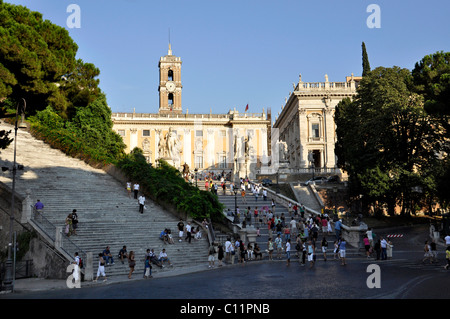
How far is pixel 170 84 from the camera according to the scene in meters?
92.1

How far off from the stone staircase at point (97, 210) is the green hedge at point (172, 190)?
939 millimetres

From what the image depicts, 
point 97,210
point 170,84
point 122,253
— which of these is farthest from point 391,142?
point 170,84

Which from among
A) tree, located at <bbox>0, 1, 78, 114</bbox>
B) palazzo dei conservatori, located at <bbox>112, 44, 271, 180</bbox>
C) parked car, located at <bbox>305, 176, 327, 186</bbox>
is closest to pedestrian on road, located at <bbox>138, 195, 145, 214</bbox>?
tree, located at <bbox>0, 1, 78, 114</bbox>

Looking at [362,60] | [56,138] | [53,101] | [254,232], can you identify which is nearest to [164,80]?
[362,60]

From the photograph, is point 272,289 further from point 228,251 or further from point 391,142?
point 391,142

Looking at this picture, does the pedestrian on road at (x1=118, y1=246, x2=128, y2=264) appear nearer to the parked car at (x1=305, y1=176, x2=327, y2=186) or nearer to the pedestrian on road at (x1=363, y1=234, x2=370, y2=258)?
the pedestrian on road at (x1=363, y1=234, x2=370, y2=258)

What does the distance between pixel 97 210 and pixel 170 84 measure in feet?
231

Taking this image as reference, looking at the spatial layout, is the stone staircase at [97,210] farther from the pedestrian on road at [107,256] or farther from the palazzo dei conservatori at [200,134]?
the palazzo dei conservatori at [200,134]

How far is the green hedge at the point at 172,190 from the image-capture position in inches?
1013

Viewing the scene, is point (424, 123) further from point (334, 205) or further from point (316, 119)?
point (316, 119)

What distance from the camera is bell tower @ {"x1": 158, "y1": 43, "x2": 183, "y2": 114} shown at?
302 ft

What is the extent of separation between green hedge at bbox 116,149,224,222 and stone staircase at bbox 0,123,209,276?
0.94m

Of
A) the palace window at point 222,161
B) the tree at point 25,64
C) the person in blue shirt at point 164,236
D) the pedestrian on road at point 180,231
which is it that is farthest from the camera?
the palace window at point 222,161

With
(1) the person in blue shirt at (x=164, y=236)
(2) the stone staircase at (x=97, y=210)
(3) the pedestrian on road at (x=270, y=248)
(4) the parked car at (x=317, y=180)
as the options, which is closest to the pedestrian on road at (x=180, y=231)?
(2) the stone staircase at (x=97, y=210)
